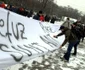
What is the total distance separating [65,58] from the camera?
8266 mm

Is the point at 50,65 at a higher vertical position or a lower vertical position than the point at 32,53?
lower

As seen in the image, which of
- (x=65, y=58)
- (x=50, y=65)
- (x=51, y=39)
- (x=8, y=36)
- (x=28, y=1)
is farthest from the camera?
(x=28, y=1)

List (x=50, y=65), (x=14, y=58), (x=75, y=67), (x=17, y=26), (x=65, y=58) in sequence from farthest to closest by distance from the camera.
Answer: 1. (x=65, y=58)
2. (x=75, y=67)
3. (x=50, y=65)
4. (x=17, y=26)
5. (x=14, y=58)

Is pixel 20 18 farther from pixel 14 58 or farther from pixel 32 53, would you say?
pixel 14 58

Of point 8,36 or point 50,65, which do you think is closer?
point 8,36

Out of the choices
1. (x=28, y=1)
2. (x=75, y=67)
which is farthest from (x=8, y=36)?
(x=28, y=1)

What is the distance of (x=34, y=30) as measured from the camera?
7.86 meters

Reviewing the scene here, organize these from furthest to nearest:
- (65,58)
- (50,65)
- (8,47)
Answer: (65,58) < (50,65) < (8,47)

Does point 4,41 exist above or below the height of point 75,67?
above

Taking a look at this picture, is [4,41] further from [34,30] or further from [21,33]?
[34,30]

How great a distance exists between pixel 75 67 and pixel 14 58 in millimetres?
3269

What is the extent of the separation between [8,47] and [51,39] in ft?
12.9

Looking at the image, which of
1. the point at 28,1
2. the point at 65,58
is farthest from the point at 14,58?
the point at 28,1

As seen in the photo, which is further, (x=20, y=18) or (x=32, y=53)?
(x=20, y=18)
